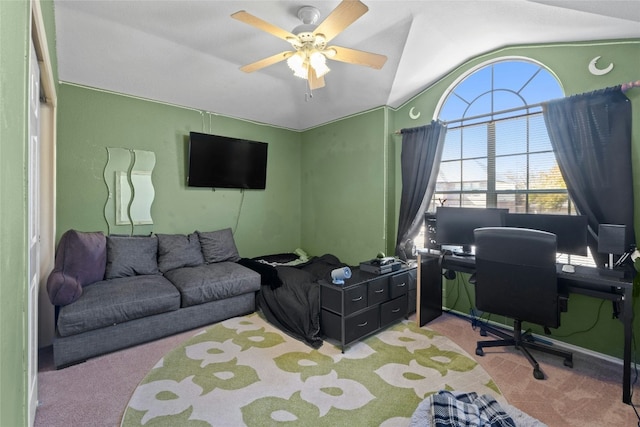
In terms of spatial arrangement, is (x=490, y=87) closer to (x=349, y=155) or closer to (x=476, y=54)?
(x=476, y=54)

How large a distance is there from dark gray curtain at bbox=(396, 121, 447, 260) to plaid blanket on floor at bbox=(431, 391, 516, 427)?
6.63 feet

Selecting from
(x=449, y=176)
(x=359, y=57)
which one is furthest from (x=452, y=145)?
(x=359, y=57)

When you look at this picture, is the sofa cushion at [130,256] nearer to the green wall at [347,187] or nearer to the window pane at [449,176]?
the green wall at [347,187]

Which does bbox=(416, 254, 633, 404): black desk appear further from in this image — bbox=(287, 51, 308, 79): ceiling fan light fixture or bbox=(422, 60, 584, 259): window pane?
bbox=(287, 51, 308, 79): ceiling fan light fixture

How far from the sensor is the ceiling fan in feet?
6.44

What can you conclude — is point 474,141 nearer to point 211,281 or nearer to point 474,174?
point 474,174

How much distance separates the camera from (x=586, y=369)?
7.78 ft

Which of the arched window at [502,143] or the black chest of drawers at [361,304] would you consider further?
the arched window at [502,143]

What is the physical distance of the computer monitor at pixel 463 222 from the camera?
115 inches

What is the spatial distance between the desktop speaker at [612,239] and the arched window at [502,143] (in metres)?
0.54

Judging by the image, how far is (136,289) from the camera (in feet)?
9.04

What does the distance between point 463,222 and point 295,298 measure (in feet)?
6.22

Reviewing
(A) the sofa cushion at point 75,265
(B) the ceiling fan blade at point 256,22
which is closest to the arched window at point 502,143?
(B) the ceiling fan blade at point 256,22

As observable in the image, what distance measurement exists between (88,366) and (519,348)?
138 inches
